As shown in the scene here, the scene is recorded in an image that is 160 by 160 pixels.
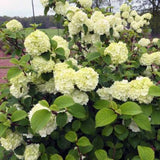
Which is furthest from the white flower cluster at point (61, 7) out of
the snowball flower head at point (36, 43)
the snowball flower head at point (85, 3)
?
the snowball flower head at point (36, 43)

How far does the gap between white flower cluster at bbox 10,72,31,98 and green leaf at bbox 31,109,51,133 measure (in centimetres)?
34

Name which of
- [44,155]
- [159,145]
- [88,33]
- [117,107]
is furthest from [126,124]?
[88,33]

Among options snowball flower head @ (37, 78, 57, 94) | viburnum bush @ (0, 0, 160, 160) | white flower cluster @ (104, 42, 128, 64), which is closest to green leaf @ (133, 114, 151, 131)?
viburnum bush @ (0, 0, 160, 160)

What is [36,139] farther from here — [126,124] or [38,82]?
[126,124]

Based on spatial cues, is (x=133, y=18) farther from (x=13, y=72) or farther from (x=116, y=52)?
(x=13, y=72)

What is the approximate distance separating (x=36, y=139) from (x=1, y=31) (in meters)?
0.69

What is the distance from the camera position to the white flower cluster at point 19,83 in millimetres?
1077

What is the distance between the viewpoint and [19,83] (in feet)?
3.54

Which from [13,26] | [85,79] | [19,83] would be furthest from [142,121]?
[13,26]

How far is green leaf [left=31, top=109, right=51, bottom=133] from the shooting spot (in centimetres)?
76

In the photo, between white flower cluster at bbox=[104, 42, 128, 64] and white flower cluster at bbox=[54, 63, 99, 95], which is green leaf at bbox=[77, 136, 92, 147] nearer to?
white flower cluster at bbox=[54, 63, 99, 95]

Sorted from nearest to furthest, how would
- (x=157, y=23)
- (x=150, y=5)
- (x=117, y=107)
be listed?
1. (x=117, y=107)
2. (x=157, y=23)
3. (x=150, y=5)

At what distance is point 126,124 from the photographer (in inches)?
36.0

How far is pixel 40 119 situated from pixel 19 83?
1.21 ft
